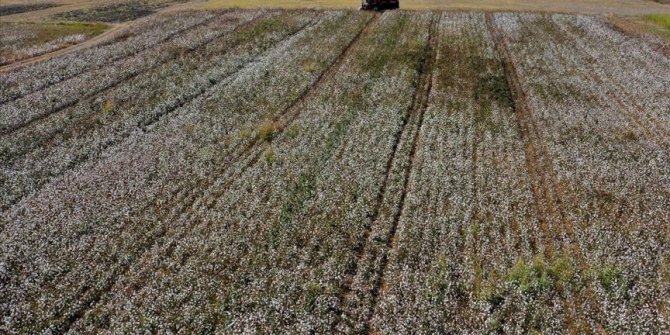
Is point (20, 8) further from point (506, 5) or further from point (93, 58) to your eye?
point (506, 5)

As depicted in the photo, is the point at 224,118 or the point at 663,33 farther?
the point at 663,33

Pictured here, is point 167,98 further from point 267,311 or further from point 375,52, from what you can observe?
point 267,311

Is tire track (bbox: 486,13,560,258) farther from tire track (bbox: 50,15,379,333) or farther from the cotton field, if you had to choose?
tire track (bbox: 50,15,379,333)

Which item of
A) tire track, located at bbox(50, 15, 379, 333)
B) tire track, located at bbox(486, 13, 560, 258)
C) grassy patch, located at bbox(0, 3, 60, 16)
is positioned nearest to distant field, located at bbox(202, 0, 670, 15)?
grassy patch, located at bbox(0, 3, 60, 16)

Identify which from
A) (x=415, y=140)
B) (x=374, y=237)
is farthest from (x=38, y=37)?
(x=374, y=237)

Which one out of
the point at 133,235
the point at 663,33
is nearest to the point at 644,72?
the point at 663,33
